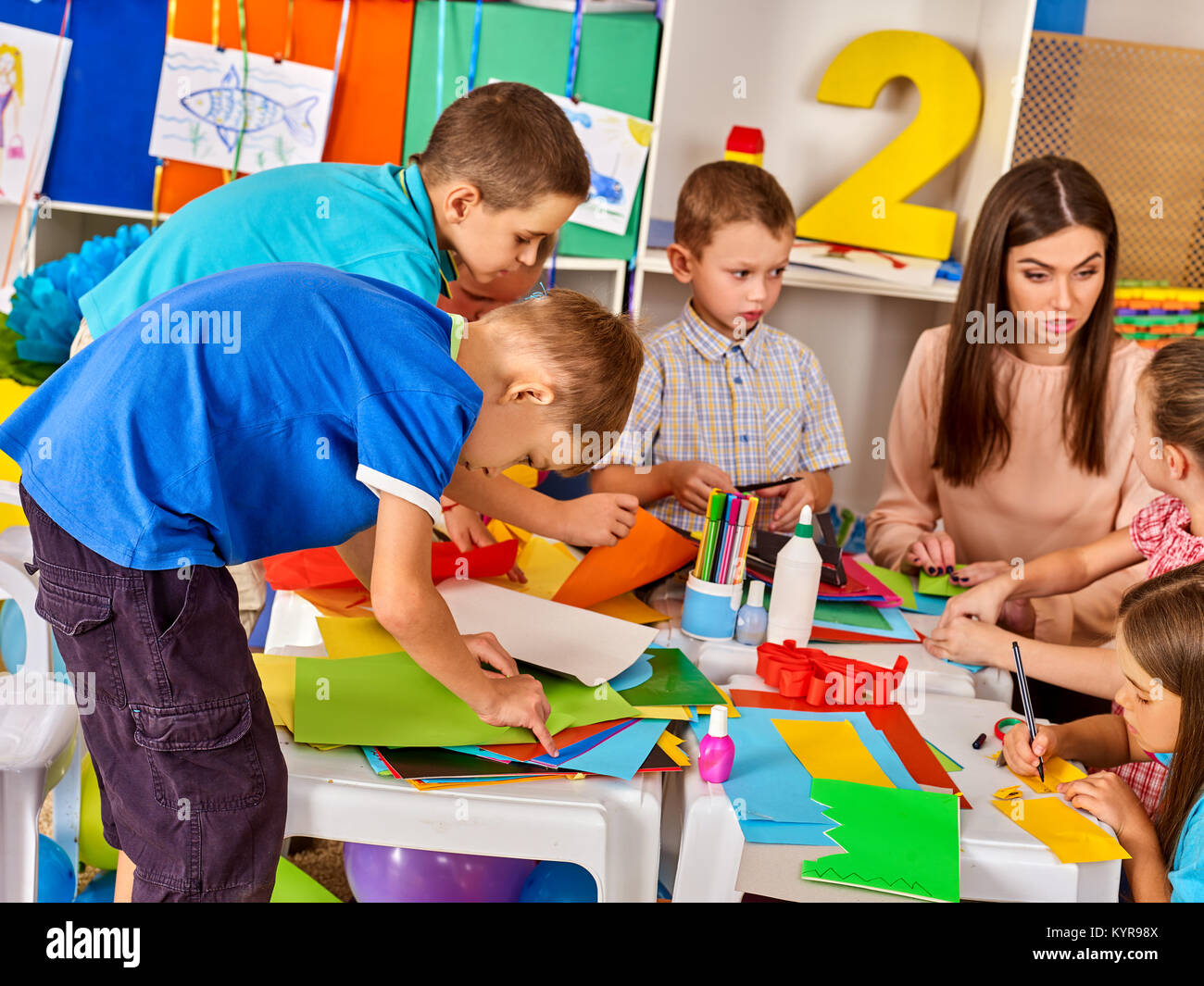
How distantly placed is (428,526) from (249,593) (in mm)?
838

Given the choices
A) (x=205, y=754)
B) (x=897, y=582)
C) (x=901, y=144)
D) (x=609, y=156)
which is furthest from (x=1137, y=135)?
(x=205, y=754)

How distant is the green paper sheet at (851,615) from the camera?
4.47 ft

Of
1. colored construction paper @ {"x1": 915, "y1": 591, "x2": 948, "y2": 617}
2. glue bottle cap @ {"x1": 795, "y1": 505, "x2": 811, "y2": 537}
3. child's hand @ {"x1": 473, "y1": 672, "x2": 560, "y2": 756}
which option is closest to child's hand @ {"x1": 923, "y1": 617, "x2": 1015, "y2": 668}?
colored construction paper @ {"x1": 915, "y1": 591, "x2": 948, "y2": 617}

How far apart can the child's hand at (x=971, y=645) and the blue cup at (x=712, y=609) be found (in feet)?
0.86

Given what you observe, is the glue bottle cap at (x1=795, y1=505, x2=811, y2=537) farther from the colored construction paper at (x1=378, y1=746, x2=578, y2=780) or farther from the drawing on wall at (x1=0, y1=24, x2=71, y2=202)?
the drawing on wall at (x1=0, y1=24, x2=71, y2=202)

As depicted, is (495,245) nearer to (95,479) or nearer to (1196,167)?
(95,479)

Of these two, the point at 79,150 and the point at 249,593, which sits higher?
the point at 79,150

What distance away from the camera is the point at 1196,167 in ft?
8.73

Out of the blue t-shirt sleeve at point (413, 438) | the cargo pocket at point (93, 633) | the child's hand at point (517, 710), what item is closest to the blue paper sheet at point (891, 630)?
the child's hand at point (517, 710)

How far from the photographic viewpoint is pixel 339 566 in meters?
1.27

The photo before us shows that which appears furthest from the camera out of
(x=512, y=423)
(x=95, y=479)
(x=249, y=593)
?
(x=249, y=593)

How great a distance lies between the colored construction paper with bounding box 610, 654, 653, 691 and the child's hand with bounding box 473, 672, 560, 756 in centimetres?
12

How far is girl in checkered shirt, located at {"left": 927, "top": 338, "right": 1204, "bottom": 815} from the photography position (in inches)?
51.3
